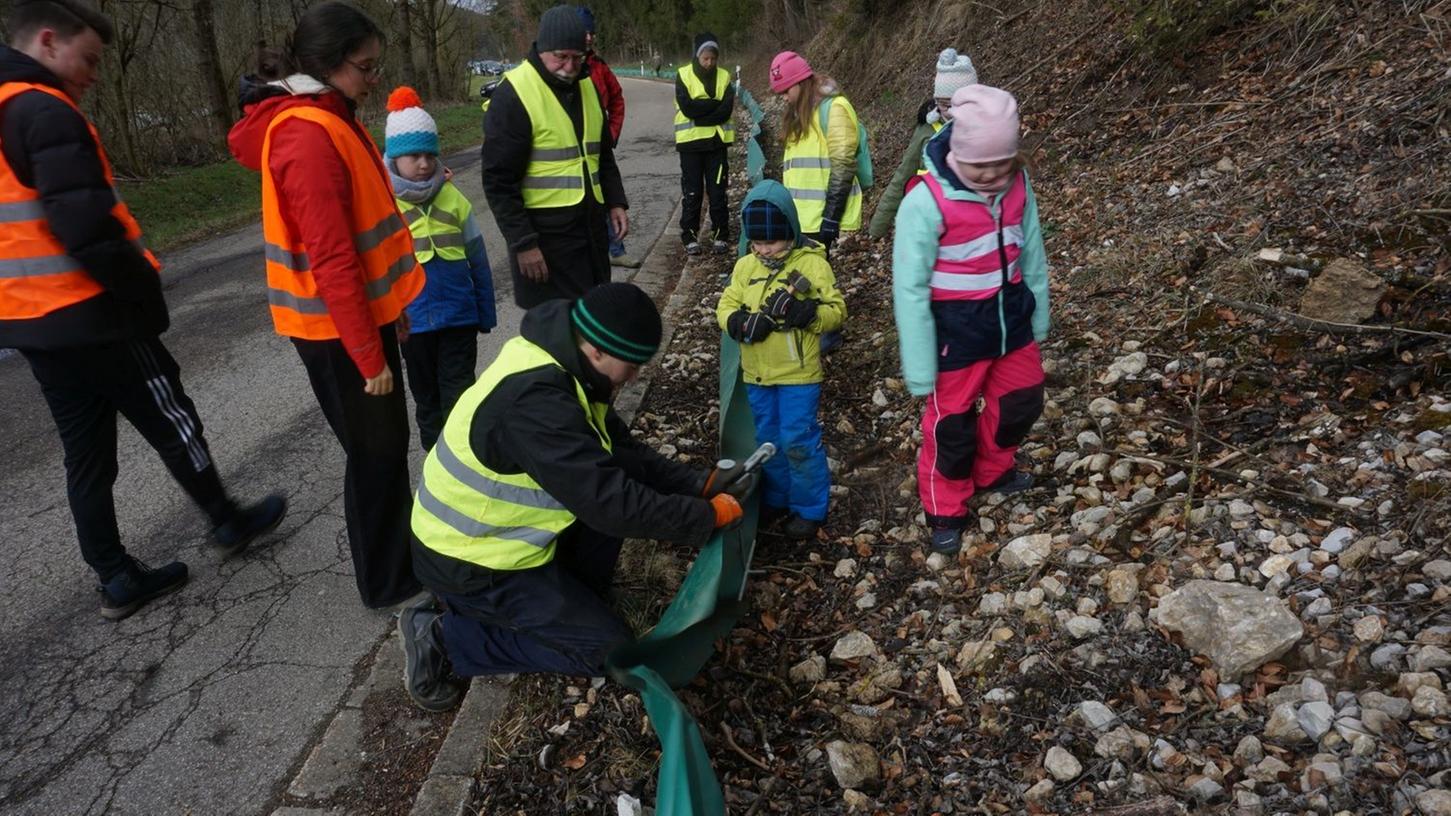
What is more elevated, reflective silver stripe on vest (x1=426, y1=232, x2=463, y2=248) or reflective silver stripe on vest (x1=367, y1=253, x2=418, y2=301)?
reflective silver stripe on vest (x1=367, y1=253, x2=418, y2=301)

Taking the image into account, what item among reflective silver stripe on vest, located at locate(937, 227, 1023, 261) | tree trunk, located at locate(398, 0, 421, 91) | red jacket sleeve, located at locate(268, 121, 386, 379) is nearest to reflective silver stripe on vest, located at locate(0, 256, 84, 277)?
red jacket sleeve, located at locate(268, 121, 386, 379)

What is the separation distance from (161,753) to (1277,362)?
4.22 m

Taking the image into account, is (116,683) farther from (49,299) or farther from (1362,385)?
(1362,385)

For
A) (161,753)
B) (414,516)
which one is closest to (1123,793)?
(414,516)

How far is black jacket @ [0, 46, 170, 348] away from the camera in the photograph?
260 centimetres

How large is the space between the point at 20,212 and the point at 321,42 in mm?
1221

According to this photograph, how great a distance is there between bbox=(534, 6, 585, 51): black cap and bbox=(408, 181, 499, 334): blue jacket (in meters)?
0.84

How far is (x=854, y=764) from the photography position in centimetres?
→ 225

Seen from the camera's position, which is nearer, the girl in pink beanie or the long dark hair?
the long dark hair

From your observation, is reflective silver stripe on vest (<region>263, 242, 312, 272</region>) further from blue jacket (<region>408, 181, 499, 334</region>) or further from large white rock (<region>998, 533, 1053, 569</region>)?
large white rock (<region>998, 533, 1053, 569</region>)

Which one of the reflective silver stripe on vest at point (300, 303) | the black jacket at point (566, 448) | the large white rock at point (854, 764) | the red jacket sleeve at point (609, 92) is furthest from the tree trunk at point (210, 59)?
the large white rock at point (854, 764)

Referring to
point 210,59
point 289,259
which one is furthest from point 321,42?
point 210,59

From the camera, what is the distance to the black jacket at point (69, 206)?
2.60m

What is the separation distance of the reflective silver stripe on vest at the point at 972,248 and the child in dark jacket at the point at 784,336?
54 centimetres
